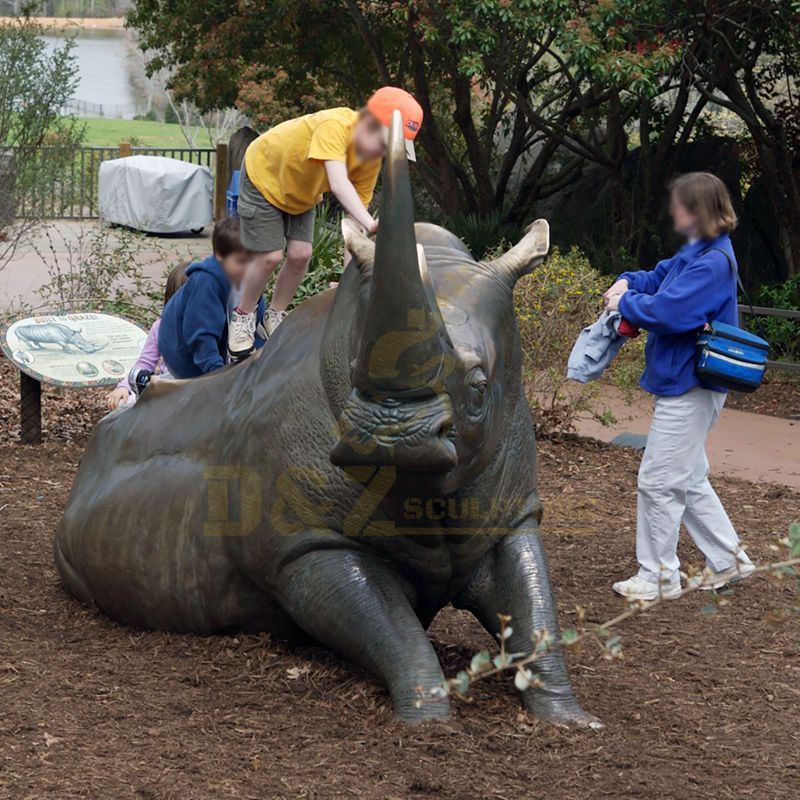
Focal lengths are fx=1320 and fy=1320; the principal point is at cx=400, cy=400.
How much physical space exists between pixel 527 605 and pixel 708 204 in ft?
8.14

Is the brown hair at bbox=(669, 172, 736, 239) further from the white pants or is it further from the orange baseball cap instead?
the orange baseball cap

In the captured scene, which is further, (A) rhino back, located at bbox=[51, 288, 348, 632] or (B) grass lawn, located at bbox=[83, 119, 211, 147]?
(B) grass lawn, located at bbox=[83, 119, 211, 147]

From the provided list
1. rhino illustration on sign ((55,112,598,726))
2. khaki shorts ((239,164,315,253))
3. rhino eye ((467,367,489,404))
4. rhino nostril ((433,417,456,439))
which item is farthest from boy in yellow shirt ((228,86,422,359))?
rhino nostril ((433,417,456,439))

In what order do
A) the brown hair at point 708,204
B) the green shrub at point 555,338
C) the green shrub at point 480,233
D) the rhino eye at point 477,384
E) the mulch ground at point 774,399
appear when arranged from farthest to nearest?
1. the green shrub at point 480,233
2. the mulch ground at point 774,399
3. the green shrub at point 555,338
4. the brown hair at point 708,204
5. the rhino eye at point 477,384

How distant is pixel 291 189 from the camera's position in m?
6.11

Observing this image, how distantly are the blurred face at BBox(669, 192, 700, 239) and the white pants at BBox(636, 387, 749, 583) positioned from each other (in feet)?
2.33

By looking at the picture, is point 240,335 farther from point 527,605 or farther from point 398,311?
point 398,311

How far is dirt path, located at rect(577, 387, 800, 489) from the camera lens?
940cm

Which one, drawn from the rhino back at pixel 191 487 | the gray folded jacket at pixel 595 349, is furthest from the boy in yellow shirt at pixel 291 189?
the gray folded jacket at pixel 595 349

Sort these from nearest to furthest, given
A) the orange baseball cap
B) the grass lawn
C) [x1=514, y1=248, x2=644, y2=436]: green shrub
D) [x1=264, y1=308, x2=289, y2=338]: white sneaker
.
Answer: the orange baseball cap < [x1=264, y1=308, x2=289, y2=338]: white sneaker < [x1=514, y1=248, x2=644, y2=436]: green shrub < the grass lawn

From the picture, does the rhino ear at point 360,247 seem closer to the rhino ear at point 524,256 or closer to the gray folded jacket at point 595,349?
the rhino ear at point 524,256

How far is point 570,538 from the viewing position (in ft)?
23.7

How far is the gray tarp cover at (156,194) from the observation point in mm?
25203

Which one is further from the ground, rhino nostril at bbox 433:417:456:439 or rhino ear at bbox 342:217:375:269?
rhino ear at bbox 342:217:375:269
